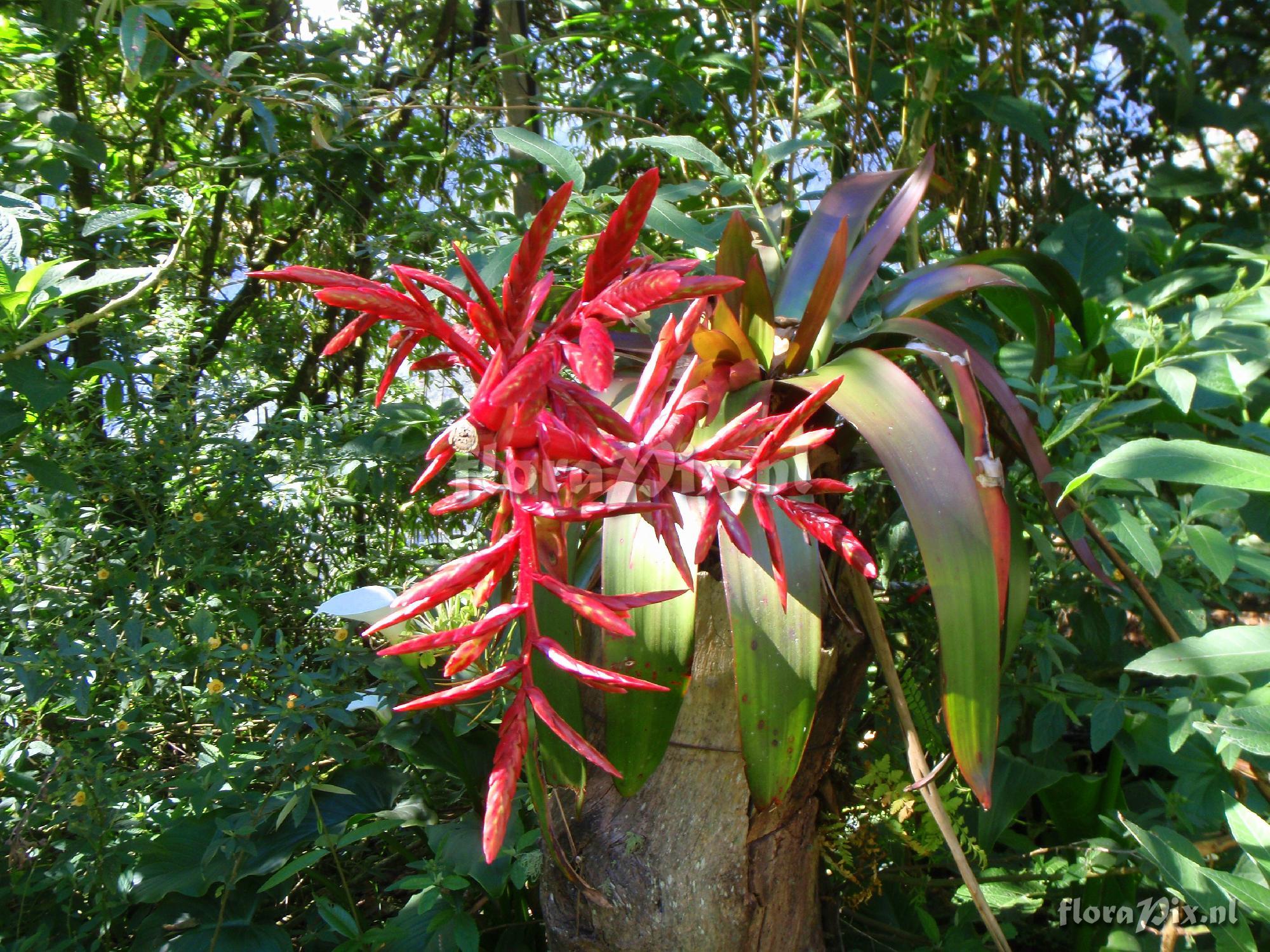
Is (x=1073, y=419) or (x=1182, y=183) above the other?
(x=1182, y=183)

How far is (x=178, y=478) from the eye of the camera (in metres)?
1.10

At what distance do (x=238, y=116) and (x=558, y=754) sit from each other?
139 centimetres

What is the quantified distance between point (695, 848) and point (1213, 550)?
592 millimetres

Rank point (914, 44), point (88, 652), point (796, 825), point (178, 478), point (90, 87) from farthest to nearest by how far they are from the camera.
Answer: point (914, 44), point (90, 87), point (178, 478), point (88, 652), point (796, 825)

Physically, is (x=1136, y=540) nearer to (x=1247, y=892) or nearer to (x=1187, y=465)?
(x=1187, y=465)

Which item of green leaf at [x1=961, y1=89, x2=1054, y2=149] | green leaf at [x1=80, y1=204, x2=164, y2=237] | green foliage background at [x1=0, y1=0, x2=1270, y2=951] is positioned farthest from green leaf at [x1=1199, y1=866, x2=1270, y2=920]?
green leaf at [x1=80, y1=204, x2=164, y2=237]

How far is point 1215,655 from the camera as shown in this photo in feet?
2.41

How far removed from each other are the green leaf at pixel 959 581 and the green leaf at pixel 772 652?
84 millimetres

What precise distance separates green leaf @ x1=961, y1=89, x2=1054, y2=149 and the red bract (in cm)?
125

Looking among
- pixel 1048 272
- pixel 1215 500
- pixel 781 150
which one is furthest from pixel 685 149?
pixel 1215 500

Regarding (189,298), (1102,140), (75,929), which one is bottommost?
(75,929)

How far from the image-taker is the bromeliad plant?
43 centimetres

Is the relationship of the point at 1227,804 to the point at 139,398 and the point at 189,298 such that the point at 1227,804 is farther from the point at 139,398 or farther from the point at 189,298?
the point at 189,298

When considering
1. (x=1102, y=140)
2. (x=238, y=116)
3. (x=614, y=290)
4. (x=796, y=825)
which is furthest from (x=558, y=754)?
(x=1102, y=140)
